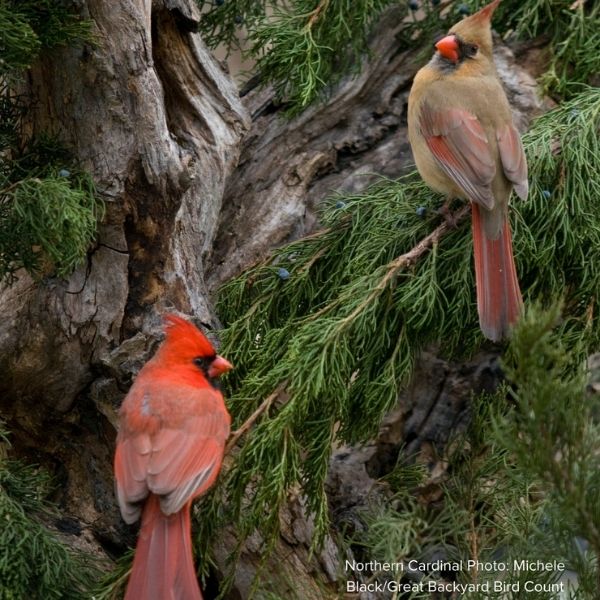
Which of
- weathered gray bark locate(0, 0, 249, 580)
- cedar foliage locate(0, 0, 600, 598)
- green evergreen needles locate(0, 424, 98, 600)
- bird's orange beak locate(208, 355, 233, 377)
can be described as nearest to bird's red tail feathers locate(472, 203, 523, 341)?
cedar foliage locate(0, 0, 600, 598)

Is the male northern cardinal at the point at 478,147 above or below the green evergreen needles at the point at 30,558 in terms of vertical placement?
below

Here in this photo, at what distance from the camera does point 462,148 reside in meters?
3.80

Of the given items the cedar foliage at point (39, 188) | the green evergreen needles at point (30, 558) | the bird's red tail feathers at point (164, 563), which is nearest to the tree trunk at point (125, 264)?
the cedar foliage at point (39, 188)

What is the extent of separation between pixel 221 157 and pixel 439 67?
0.98 m

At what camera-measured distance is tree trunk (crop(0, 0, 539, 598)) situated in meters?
3.21

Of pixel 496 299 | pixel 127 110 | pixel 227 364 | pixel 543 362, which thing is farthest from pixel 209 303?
pixel 543 362

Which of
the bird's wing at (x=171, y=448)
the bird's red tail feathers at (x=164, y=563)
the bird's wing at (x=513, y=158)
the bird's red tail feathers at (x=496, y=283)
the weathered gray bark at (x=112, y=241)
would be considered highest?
the weathered gray bark at (x=112, y=241)

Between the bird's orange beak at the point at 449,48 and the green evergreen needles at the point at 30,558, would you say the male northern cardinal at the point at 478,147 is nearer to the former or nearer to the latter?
the bird's orange beak at the point at 449,48

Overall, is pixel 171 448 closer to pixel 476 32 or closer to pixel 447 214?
pixel 447 214

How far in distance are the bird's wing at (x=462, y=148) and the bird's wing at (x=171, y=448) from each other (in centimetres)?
115

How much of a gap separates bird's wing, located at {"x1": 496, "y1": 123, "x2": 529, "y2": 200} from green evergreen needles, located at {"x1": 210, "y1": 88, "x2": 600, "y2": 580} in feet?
0.23

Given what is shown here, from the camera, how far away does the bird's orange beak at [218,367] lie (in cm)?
317

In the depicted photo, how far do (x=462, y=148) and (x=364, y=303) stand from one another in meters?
0.98

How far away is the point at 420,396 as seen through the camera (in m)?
4.17
